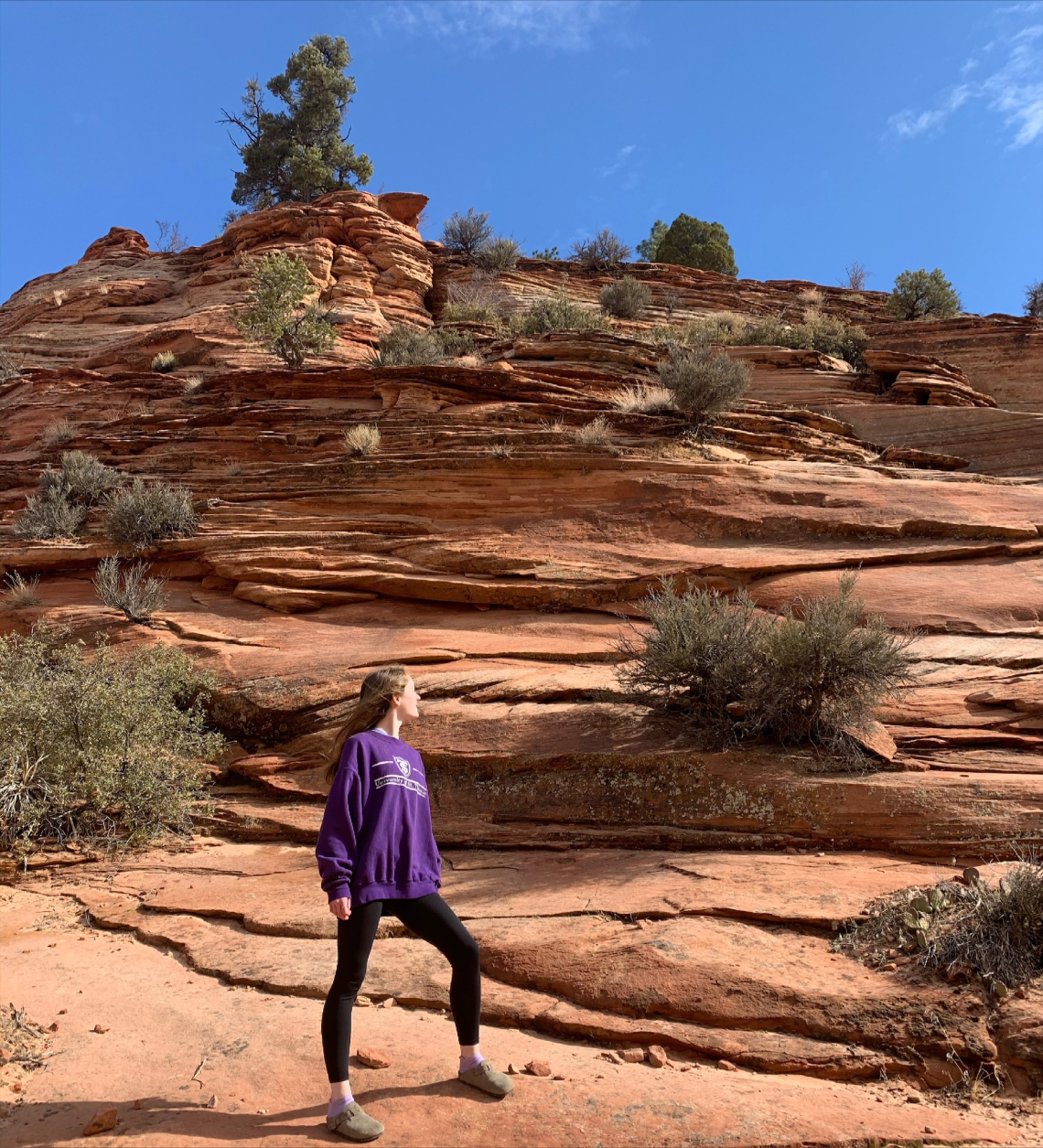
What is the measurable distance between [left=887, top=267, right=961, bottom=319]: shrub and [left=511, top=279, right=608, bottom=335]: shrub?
9.50m

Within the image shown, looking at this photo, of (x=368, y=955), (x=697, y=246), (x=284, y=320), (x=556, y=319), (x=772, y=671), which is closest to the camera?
(x=368, y=955)

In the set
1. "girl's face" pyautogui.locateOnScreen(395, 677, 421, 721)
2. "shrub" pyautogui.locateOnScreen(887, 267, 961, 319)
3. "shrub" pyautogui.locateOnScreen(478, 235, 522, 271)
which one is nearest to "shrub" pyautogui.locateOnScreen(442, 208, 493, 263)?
"shrub" pyautogui.locateOnScreen(478, 235, 522, 271)

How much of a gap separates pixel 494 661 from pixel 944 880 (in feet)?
14.8

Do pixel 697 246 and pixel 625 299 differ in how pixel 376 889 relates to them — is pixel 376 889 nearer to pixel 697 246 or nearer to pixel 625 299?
pixel 625 299

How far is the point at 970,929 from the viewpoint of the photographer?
3963 mm

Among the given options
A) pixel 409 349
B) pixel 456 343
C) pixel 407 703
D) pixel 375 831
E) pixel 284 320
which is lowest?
pixel 375 831

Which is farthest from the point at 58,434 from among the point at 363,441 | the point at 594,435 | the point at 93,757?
the point at 594,435

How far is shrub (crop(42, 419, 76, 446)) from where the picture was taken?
1415 cm

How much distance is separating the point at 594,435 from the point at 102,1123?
9336 millimetres

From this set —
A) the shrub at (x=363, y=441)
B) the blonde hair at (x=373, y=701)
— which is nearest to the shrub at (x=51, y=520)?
the shrub at (x=363, y=441)

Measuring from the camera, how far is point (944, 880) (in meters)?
4.49

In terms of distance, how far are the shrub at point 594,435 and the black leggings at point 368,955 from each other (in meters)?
8.51

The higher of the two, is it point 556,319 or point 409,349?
point 556,319

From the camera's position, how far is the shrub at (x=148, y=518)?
10773mm
